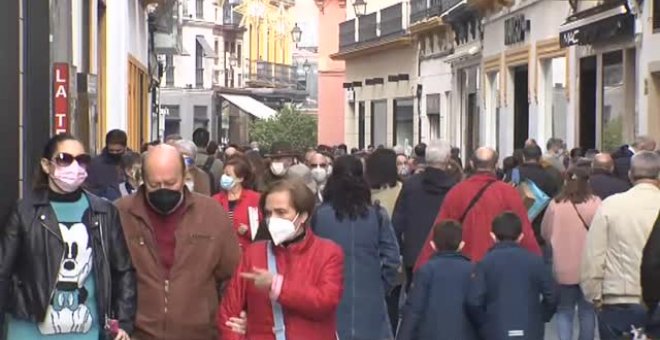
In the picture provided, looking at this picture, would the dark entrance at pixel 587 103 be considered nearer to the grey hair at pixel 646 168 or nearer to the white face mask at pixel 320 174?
the white face mask at pixel 320 174

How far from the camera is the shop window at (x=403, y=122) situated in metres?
50.7

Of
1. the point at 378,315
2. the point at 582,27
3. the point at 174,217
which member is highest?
the point at 582,27

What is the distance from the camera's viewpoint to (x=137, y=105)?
114ft

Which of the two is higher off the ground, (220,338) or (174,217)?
(174,217)

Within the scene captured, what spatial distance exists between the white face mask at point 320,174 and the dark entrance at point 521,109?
19516 millimetres

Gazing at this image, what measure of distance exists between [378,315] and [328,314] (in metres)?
2.89

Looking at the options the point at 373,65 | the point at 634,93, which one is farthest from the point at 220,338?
the point at 373,65

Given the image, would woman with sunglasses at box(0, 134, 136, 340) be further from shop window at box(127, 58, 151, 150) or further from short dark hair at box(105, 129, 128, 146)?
shop window at box(127, 58, 151, 150)

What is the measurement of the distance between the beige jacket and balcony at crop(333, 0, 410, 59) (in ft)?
129

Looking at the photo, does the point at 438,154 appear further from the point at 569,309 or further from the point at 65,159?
the point at 65,159

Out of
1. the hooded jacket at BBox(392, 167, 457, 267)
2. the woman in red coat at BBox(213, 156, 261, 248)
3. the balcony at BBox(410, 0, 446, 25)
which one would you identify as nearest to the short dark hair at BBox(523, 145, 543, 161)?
the hooded jacket at BBox(392, 167, 457, 267)

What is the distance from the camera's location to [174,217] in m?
7.72

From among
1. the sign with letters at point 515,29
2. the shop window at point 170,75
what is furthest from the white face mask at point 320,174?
the shop window at point 170,75

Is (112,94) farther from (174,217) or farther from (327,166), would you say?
(174,217)
